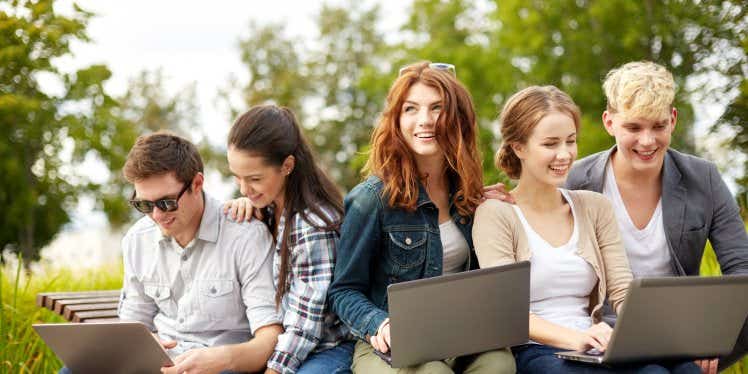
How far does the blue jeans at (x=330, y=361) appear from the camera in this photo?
364 centimetres

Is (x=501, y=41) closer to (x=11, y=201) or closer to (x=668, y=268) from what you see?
(x=11, y=201)

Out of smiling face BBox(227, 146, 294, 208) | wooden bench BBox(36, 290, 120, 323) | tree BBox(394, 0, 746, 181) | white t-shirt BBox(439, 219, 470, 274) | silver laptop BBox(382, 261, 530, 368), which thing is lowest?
wooden bench BBox(36, 290, 120, 323)

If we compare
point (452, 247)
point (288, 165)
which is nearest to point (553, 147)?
point (452, 247)

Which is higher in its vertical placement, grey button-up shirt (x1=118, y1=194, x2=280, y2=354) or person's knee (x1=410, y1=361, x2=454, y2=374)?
grey button-up shirt (x1=118, y1=194, x2=280, y2=354)

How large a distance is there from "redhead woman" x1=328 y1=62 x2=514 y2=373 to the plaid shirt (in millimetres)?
101

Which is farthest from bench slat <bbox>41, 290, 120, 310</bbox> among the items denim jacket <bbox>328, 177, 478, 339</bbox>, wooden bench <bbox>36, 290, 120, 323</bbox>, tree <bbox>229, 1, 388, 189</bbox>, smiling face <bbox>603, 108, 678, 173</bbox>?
tree <bbox>229, 1, 388, 189</bbox>

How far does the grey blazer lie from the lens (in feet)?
13.2

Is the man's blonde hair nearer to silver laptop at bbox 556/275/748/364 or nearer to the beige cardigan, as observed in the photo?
the beige cardigan

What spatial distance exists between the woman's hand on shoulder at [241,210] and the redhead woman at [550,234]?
1.08 metres

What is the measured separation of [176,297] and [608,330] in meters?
1.93

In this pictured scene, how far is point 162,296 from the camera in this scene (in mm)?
4070

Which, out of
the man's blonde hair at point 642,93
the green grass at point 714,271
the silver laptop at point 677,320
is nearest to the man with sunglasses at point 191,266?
the silver laptop at point 677,320

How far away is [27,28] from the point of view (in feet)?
31.7

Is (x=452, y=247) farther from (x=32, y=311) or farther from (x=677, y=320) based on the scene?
(x=32, y=311)
